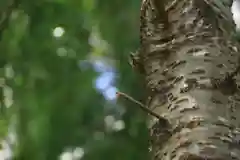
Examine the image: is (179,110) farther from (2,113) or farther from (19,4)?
A: (2,113)

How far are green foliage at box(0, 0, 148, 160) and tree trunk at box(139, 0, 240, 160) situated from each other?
0.51 meters

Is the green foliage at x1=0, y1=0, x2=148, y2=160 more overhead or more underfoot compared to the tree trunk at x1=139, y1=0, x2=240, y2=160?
more overhead

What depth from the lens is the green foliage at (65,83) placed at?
1319 millimetres

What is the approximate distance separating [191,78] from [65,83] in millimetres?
677

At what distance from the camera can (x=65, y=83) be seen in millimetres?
1352

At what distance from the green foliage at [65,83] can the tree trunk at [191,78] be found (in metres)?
0.51

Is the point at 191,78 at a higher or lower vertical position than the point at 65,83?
lower

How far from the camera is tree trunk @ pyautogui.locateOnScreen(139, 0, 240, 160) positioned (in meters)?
0.65

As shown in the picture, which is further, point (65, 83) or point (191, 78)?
point (65, 83)

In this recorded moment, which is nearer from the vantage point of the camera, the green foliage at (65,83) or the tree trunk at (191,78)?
the tree trunk at (191,78)

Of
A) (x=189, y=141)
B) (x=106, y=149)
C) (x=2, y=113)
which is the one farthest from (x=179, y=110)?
(x=2, y=113)

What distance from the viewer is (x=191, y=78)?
71 cm

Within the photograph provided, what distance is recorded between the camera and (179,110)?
27.3 inches

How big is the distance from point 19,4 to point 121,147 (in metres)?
0.41
